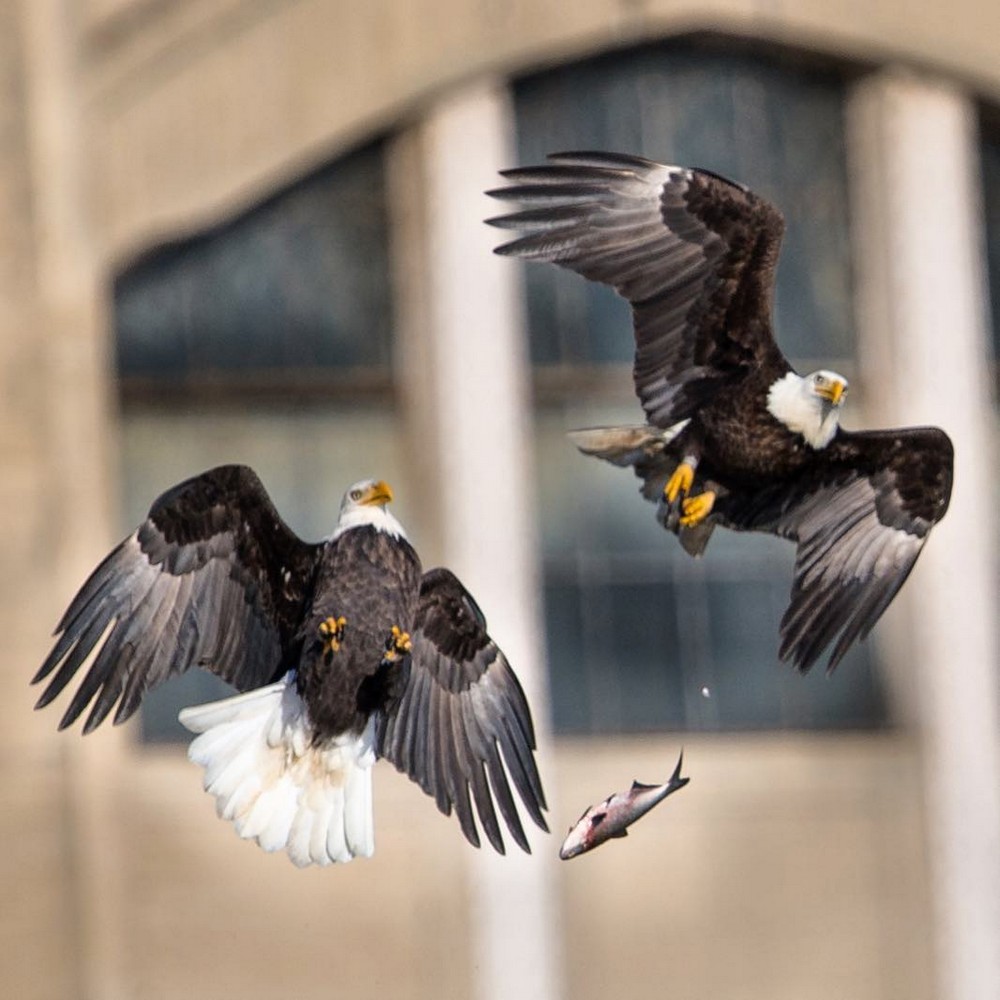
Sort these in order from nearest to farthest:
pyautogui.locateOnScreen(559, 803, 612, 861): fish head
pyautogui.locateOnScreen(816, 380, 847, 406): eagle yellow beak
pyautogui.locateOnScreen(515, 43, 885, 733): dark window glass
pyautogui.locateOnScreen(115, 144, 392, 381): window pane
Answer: pyautogui.locateOnScreen(559, 803, 612, 861): fish head, pyautogui.locateOnScreen(816, 380, 847, 406): eagle yellow beak, pyautogui.locateOnScreen(115, 144, 392, 381): window pane, pyautogui.locateOnScreen(515, 43, 885, 733): dark window glass

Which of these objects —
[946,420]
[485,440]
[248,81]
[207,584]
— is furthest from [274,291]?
[207,584]

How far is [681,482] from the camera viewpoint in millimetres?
11695

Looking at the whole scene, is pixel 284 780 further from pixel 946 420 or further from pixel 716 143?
pixel 946 420

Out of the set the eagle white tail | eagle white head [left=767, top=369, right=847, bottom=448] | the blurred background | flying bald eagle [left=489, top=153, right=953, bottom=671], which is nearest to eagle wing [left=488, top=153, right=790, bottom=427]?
flying bald eagle [left=489, top=153, right=953, bottom=671]

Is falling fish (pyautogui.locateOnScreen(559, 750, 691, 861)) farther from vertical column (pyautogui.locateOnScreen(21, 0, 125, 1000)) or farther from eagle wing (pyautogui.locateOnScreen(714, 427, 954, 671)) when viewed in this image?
vertical column (pyautogui.locateOnScreen(21, 0, 125, 1000))

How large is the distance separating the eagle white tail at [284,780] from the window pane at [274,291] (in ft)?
20.7

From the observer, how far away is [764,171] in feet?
60.1

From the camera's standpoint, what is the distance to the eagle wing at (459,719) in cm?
1232

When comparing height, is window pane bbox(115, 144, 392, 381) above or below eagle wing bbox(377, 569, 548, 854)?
above

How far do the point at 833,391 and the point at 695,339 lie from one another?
1.86 feet

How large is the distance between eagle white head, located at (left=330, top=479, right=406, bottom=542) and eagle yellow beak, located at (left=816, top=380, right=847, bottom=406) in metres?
1.47

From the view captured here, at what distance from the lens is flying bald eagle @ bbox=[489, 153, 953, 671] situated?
11734mm

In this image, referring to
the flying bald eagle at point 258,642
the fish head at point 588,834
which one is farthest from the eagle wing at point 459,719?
the fish head at point 588,834

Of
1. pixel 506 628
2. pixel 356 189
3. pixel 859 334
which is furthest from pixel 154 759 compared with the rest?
pixel 859 334
